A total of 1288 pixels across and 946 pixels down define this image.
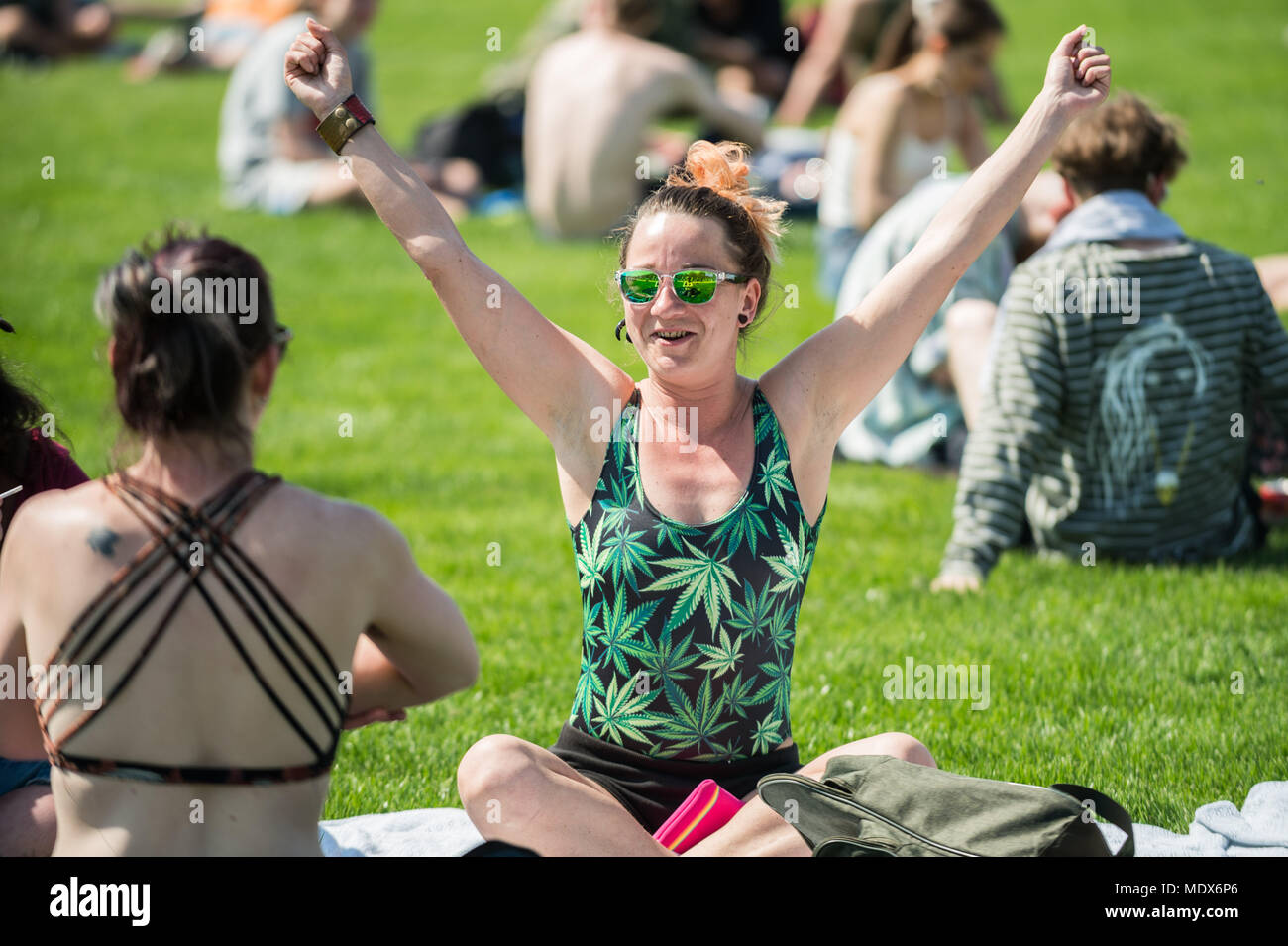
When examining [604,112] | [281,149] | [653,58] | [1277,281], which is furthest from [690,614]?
[281,149]

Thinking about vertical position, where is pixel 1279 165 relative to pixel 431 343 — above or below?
above

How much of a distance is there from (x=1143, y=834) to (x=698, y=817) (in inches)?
52.9

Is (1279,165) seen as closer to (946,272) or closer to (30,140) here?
(946,272)

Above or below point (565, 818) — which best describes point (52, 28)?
above

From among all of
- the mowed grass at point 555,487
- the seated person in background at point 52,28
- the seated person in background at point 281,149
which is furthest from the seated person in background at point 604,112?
the seated person in background at point 52,28

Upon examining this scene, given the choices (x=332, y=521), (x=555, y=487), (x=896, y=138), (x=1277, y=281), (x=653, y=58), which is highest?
(x=653, y=58)

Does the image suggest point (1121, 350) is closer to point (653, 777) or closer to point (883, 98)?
point (653, 777)

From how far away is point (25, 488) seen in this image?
3.37 meters

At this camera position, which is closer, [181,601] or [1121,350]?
[181,601]

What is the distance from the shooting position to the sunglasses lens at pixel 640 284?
3342mm

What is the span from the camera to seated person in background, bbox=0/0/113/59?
57.5ft

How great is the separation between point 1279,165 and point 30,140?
11783 millimetres
